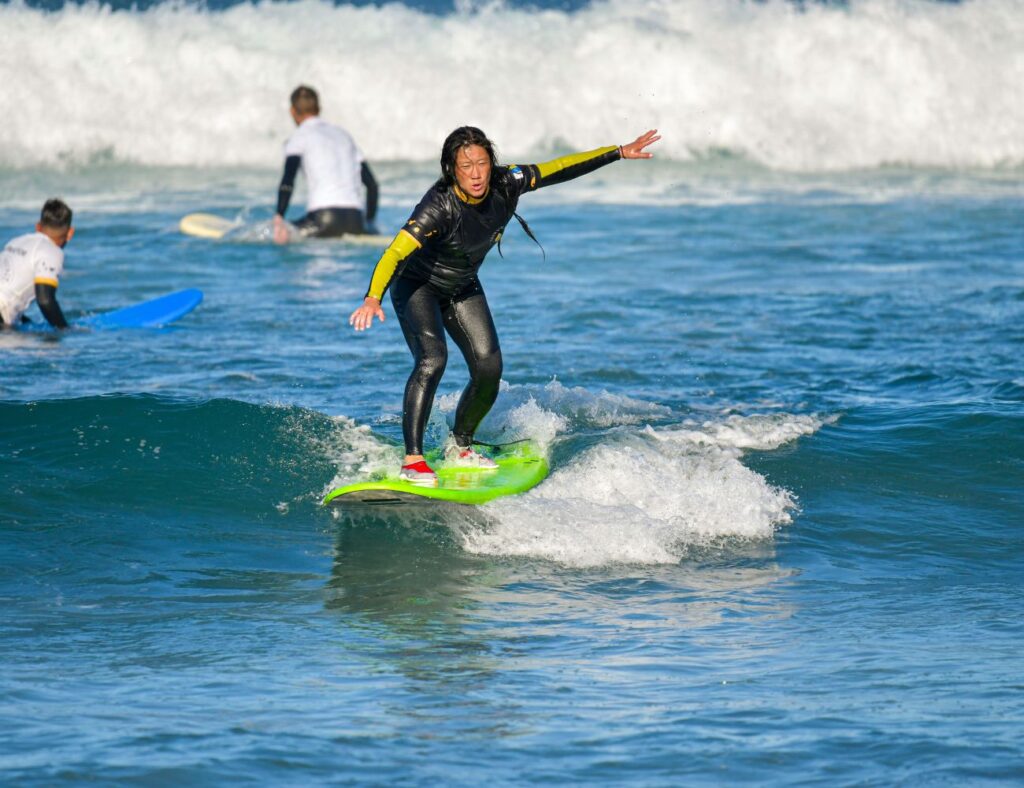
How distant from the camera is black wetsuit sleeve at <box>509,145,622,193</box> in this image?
6.92 meters

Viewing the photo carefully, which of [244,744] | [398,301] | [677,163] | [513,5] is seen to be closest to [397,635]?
[244,744]

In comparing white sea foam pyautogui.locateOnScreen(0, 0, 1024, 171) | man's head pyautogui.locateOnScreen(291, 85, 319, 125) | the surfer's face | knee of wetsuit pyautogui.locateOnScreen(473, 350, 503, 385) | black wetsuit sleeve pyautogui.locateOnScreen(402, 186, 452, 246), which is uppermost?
white sea foam pyautogui.locateOnScreen(0, 0, 1024, 171)

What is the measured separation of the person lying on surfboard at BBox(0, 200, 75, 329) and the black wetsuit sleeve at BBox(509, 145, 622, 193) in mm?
4825

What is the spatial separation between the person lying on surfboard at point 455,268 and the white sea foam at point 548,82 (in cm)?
1689

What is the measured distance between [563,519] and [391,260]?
1.49m

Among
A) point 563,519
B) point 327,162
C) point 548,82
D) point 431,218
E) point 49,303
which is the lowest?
point 563,519

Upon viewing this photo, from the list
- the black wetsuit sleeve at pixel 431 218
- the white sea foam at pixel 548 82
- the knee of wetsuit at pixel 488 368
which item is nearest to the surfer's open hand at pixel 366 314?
the black wetsuit sleeve at pixel 431 218

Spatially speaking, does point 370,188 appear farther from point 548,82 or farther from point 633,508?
point 548,82

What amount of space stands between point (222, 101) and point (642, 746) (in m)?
21.8

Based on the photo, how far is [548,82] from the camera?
995 inches

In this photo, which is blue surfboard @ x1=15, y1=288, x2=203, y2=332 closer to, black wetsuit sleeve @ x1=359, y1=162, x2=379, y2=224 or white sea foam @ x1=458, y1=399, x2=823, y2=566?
black wetsuit sleeve @ x1=359, y1=162, x2=379, y2=224

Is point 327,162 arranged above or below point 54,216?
above

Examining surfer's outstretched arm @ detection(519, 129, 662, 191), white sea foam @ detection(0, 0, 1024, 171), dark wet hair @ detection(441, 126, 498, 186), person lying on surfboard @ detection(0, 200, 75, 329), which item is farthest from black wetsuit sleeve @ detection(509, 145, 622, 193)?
white sea foam @ detection(0, 0, 1024, 171)

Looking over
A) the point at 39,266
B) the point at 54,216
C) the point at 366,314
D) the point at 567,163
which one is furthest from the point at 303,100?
the point at 366,314
